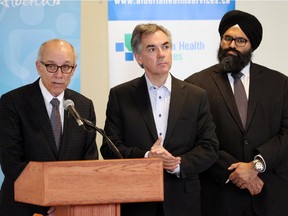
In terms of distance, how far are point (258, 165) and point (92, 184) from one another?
5.58 ft

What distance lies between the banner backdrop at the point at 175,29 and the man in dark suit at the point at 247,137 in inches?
32.6

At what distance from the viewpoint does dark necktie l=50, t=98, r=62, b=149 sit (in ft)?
10.5

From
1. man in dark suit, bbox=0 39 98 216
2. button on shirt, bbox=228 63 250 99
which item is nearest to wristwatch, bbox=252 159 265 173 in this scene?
button on shirt, bbox=228 63 250 99

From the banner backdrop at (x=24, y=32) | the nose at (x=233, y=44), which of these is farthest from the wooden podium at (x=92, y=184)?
the banner backdrop at (x=24, y=32)

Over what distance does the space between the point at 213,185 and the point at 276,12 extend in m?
2.09

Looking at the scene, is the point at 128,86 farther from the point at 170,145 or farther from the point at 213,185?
the point at 213,185

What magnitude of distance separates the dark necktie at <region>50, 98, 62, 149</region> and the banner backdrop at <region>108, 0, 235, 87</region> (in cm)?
142

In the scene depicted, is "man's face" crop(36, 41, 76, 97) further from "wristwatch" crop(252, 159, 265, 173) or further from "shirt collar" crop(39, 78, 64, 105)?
"wristwatch" crop(252, 159, 265, 173)

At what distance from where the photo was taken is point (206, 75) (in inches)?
155

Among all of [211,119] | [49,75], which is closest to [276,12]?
[211,119]

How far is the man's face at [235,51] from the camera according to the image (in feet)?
12.6

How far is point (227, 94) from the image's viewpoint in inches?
148

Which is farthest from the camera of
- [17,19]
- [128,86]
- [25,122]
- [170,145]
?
[17,19]

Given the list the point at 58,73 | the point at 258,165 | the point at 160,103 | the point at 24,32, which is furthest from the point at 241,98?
the point at 24,32
